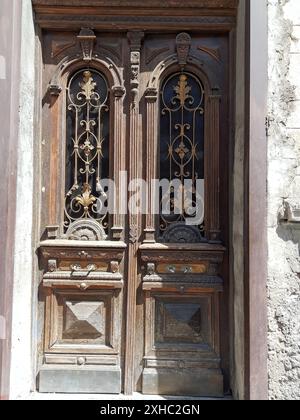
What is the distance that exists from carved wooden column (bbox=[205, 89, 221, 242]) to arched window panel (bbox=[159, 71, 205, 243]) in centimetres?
5

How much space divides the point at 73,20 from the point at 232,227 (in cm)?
213

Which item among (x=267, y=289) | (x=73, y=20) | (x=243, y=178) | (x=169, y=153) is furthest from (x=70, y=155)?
(x=267, y=289)

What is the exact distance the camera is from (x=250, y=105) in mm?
2941

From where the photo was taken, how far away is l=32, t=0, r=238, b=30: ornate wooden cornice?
3.41 meters

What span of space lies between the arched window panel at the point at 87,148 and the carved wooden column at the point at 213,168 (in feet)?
2.75

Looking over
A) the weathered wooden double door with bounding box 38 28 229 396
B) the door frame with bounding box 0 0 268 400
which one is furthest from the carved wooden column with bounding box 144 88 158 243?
the door frame with bounding box 0 0 268 400

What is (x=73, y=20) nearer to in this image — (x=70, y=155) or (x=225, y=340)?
(x=70, y=155)

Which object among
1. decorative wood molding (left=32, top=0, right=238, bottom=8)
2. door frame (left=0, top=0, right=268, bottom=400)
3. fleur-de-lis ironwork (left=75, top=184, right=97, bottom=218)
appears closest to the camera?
door frame (left=0, top=0, right=268, bottom=400)

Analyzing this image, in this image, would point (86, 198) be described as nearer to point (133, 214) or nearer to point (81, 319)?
point (133, 214)

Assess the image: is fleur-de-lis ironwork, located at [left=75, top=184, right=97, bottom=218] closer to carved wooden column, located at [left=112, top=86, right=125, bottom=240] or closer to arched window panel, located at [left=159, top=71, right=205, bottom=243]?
carved wooden column, located at [left=112, top=86, right=125, bottom=240]

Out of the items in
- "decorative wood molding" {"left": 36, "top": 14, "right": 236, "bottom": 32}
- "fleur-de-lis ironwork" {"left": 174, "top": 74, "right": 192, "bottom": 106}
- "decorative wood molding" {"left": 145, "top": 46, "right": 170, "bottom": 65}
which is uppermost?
"decorative wood molding" {"left": 36, "top": 14, "right": 236, "bottom": 32}

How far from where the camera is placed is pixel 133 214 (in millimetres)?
3455

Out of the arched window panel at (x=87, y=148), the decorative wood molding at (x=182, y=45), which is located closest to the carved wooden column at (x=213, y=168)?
the decorative wood molding at (x=182, y=45)

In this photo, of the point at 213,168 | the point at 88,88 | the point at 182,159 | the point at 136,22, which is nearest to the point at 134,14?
the point at 136,22
